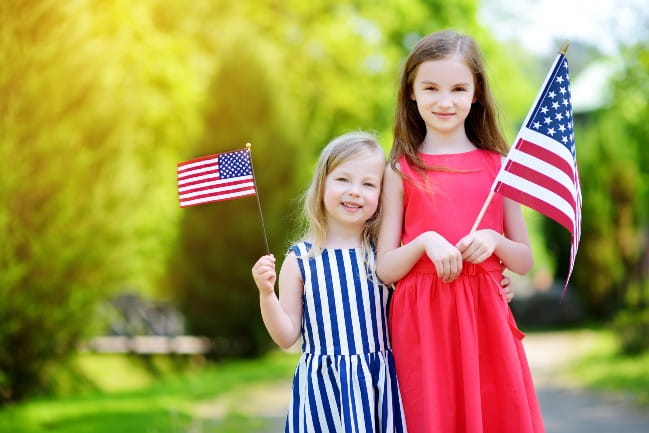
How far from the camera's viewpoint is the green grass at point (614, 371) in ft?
34.0

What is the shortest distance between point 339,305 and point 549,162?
0.99 meters

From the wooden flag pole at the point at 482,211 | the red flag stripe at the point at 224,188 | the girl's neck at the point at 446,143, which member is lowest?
the wooden flag pole at the point at 482,211

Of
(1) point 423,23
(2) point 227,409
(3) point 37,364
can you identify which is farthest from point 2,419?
(1) point 423,23

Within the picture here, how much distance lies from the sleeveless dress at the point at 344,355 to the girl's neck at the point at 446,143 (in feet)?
1.65

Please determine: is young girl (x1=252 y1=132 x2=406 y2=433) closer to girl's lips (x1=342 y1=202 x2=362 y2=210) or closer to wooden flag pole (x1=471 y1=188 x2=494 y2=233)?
girl's lips (x1=342 y1=202 x2=362 y2=210)

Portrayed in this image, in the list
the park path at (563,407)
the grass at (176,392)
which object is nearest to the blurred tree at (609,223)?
the grass at (176,392)

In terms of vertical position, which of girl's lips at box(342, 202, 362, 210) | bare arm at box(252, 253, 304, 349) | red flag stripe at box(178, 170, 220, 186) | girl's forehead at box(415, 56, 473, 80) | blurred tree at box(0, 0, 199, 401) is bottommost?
bare arm at box(252, 253, 304, 349)

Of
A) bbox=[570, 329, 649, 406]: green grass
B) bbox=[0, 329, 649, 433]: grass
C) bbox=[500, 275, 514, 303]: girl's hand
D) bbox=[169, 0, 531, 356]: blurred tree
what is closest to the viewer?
bbox=[500, 275, 514, 303]: girl's hand

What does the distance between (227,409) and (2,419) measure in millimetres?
2370

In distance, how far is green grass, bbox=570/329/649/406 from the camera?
10375 millimetres

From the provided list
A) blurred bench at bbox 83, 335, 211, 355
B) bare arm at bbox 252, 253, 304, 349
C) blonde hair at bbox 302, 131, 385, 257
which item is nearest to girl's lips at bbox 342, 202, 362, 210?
blonde hair at bbox 302, 131, 385, 257

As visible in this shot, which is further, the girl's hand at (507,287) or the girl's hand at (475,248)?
the girl's hand at (507,287)

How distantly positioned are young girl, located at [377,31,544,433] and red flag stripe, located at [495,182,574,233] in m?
0.13

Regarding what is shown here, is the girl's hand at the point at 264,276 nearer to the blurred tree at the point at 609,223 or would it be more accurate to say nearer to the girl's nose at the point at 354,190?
the girl's nose at the point at 354,190
